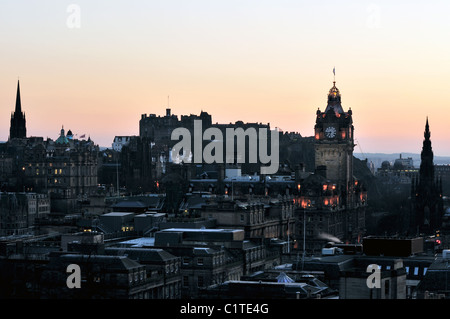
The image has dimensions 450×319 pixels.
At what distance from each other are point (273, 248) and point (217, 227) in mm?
12559

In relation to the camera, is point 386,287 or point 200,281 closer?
point 386,287

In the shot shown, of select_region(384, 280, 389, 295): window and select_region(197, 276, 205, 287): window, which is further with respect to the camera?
select_region(197, 276, 205, 287): window

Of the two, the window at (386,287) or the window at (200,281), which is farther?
the window at (200,281)

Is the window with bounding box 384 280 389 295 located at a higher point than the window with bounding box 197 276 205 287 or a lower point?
higher

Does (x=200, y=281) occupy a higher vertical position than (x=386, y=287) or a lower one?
lower

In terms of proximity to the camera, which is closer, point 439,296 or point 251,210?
point 439,296

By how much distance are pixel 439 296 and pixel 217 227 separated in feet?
194

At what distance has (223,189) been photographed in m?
198

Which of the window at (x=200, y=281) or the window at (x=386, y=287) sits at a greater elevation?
the window at (x=386, y=287)
